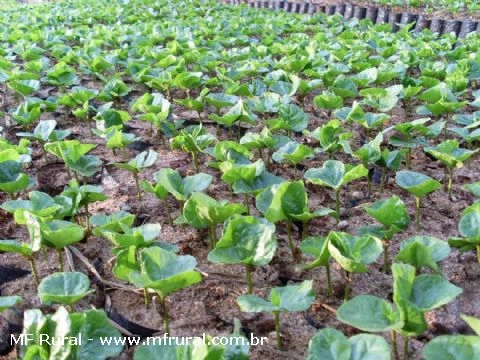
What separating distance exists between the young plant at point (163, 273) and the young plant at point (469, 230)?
601 mm

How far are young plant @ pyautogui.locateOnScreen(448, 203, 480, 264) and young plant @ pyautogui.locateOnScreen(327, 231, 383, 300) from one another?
21 cm

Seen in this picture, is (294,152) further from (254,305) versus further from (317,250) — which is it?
(254,305)

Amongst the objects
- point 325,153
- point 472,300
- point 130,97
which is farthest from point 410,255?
point 130,97

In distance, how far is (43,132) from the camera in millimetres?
2049

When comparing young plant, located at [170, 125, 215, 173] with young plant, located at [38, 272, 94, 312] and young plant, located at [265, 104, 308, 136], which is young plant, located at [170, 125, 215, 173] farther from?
young plant, located at [38, 272, 94, 312]

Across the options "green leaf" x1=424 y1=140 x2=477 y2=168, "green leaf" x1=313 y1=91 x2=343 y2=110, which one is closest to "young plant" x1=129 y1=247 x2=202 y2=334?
"green leaf" x1=424 y1=140 x2=477 y2=168

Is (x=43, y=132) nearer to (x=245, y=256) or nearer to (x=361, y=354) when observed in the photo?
(x=245, y=256)

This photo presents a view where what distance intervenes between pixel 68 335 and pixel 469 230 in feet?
2.89

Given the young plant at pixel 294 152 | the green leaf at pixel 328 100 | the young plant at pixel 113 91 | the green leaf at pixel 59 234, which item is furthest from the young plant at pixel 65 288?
the young plant at pixel 113 91

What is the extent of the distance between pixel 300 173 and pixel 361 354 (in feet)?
3.78

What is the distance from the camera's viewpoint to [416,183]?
1563 millimetres

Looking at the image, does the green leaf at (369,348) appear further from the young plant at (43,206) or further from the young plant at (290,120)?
the young plant at (290,120)

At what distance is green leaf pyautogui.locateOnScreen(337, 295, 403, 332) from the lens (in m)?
0.99

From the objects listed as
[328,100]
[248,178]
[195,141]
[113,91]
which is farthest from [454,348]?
[113,91]
